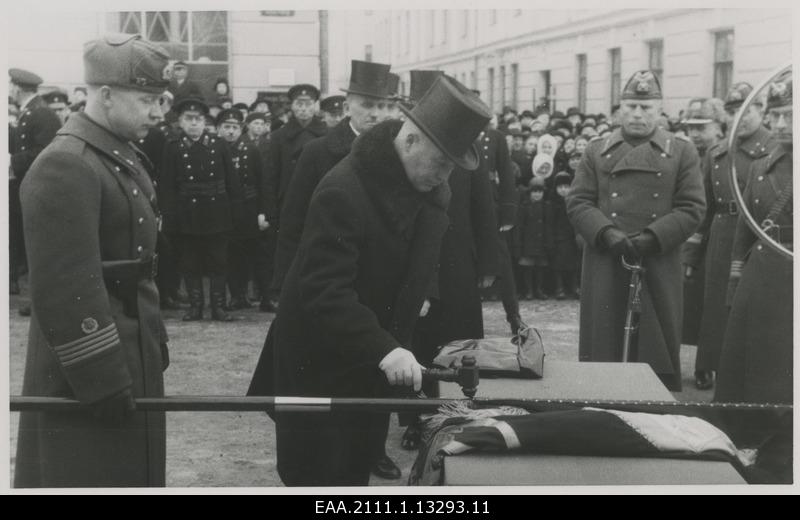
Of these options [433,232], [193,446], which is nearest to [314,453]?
[433,232]

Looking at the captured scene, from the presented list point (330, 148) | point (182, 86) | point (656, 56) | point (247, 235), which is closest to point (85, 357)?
point (330, 148)

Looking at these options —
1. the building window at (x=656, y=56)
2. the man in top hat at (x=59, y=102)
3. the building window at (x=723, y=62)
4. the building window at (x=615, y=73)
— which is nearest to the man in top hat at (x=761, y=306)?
the building window at (x=723, y=62)

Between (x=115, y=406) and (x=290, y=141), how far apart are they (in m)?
5.74

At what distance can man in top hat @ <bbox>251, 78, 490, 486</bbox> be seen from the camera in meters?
3.22

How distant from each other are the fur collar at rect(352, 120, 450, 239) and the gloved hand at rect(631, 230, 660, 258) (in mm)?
2489

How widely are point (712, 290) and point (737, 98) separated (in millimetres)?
2179

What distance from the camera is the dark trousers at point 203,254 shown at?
8.86 m

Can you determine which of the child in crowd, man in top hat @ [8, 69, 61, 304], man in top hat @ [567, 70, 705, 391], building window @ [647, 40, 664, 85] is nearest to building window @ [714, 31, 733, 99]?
building window @ [647, 40, 664, 85]

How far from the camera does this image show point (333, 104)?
9.48m

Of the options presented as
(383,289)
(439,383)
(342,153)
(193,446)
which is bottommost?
(193,446)

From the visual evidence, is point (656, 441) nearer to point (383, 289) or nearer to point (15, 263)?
point (383, 289)

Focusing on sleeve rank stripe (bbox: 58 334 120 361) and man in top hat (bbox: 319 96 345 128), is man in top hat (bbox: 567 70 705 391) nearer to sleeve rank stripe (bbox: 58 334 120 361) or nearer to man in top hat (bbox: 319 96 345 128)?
sleeve rank stripe (bbox: 58 334 120 361)

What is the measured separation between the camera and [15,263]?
366 inches
